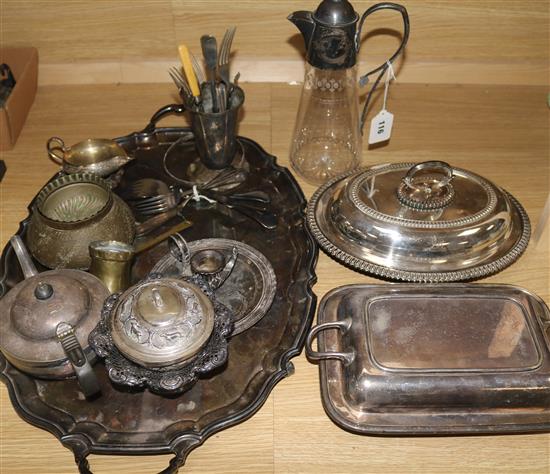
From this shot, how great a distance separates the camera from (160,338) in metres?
0.63

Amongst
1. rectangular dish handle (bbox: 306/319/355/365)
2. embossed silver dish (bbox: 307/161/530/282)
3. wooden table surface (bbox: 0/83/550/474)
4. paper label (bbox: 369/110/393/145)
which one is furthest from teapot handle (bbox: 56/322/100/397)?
paper label (bbox: 369/110/393/145)

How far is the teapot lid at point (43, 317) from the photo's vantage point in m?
0.66

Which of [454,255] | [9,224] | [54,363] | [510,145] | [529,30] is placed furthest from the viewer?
[529,30]

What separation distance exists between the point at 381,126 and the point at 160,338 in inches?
23.7

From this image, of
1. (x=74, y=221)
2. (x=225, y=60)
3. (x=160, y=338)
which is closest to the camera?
(x=160, y=338)

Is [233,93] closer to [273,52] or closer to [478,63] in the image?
[273,52]

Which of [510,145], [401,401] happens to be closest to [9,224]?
[401,401]

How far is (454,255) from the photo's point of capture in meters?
0.84

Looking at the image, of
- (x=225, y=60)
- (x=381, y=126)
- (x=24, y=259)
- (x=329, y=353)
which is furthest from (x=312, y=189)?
(x=24, y=259)

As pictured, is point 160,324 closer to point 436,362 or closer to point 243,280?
point 243,280

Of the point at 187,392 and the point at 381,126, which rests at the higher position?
the point at 381,126

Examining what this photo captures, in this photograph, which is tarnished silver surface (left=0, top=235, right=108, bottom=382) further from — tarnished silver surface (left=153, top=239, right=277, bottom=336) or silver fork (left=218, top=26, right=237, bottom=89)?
silver fork (left=218, top=26, right=237, bottom=89)

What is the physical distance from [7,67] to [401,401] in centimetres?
106

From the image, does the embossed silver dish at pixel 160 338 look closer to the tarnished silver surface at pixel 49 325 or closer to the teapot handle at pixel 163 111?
the tarnished silver surface at pixel 49 325
